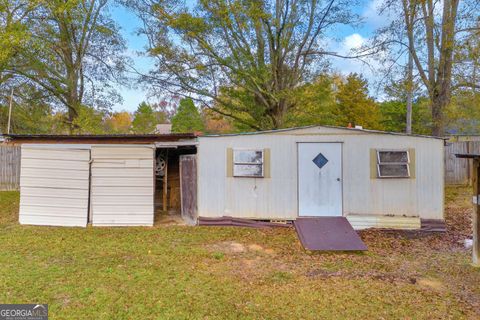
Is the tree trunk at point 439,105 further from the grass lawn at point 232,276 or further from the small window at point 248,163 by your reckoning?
the small window at point 248,163

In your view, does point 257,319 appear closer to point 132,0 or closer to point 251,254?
point 251,254

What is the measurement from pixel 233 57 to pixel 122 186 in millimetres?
6077

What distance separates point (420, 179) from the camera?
6727mm

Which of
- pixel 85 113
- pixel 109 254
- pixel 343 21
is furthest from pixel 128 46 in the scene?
pixel 109 254

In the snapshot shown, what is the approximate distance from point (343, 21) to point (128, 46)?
9142 mm

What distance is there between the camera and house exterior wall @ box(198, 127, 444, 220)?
6719mm

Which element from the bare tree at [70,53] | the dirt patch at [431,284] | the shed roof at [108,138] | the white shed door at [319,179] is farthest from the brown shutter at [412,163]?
the bare tree at [70,53]

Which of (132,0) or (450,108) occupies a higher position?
(132,0)

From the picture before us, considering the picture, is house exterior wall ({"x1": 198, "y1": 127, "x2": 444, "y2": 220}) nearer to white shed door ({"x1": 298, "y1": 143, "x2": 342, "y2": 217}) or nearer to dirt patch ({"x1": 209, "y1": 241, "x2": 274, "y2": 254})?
white shed door ({"x1": 298, "y1": 143, "x2": 342, "y2": 217})

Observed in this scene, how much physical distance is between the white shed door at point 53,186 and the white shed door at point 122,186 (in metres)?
0.31

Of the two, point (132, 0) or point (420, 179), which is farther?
point (132, 0)

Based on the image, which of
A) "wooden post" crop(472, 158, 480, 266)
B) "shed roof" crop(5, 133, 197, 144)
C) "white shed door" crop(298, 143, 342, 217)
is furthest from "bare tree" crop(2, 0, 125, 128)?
"wooden post" crop(472, 158, 480, 266)

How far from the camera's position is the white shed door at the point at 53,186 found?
734cm

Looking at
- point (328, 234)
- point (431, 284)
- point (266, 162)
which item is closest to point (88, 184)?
point (266, 162)
